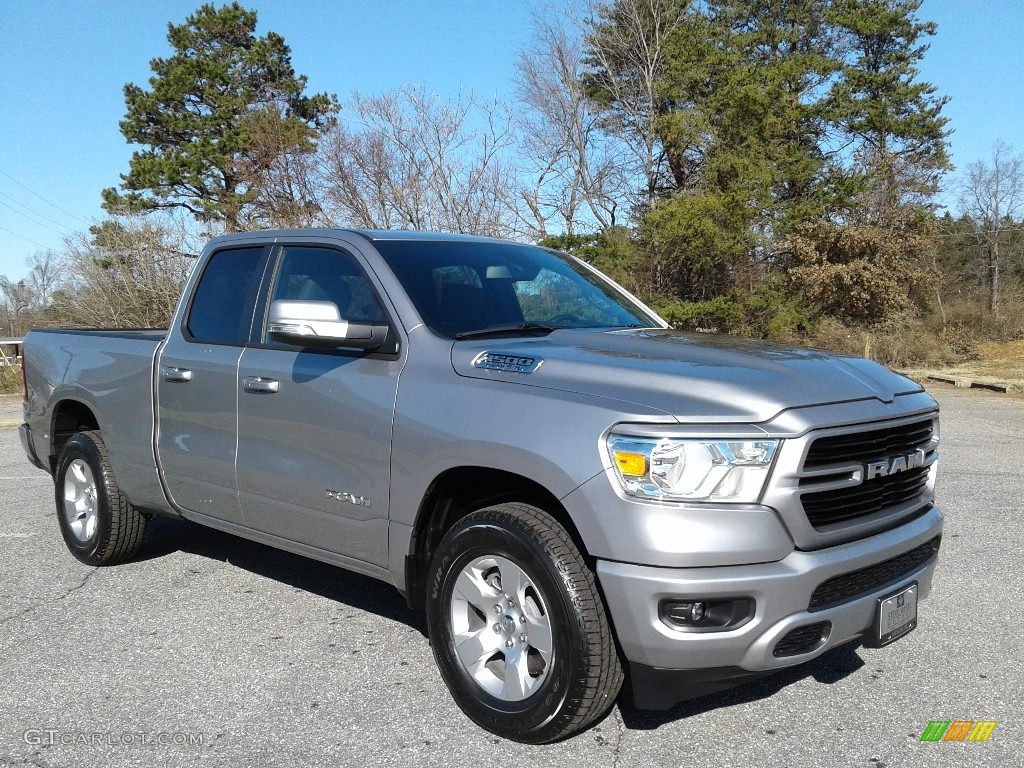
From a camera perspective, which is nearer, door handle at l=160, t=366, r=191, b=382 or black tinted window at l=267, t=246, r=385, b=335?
black tinted window at l=267, t=246, r=385, b=335

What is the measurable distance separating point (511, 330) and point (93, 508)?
3.23m

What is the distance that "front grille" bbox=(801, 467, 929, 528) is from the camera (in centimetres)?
303

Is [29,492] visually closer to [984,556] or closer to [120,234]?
[984,556]

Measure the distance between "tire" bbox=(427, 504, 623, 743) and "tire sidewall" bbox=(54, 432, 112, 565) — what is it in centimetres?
279

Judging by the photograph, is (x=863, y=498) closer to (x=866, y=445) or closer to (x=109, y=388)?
(x=866, y=445)

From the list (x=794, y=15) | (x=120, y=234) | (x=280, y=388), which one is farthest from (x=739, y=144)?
(x=280, y=388)

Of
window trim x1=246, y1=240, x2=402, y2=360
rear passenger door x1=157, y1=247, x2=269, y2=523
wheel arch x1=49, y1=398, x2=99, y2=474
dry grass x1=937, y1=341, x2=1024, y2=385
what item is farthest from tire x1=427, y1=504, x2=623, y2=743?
dry grass x1=937, y1=341, x2=1024, y2=385

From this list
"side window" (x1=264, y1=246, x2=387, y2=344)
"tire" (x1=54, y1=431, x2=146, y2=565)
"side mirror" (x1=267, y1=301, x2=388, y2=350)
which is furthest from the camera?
"tire" (x1=54, y1=431, x2=146, y2=565)

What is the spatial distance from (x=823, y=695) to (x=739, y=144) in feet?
96.0

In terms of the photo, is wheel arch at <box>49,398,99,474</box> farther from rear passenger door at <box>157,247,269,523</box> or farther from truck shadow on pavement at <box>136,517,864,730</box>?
rear passenger door at <box>157,247,269,523</box>

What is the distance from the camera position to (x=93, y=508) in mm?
5637

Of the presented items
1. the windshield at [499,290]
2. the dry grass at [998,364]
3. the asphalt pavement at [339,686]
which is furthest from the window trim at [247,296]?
the dry grass at [998,364]

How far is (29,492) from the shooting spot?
820cm

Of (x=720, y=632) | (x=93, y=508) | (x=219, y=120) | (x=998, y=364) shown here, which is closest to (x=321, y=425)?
(x=720, y=632)
